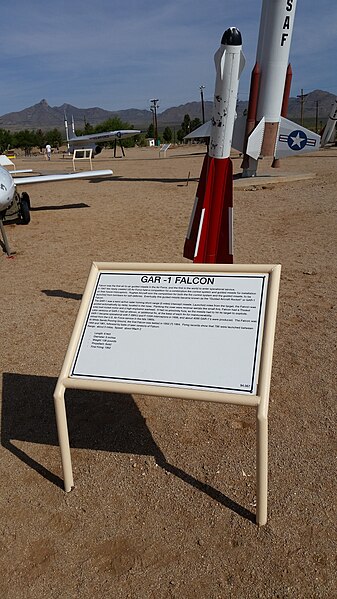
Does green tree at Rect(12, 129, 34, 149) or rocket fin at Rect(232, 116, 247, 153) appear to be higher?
rocket fin at Rect(232, 116, 247, 153)

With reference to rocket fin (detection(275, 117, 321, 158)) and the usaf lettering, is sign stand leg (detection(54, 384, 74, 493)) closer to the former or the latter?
rocket fin (detection(275, 117, 321, 158))

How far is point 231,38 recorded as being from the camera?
4.17m

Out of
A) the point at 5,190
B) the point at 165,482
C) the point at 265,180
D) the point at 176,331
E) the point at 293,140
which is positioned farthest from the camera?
the point at 265,180

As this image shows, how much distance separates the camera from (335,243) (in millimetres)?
8148

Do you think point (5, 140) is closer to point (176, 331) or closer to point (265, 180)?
point (265, 180)

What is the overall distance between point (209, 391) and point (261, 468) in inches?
20.7

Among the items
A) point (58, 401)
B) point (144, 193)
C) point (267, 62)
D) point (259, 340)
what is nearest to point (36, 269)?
point (58, 401)

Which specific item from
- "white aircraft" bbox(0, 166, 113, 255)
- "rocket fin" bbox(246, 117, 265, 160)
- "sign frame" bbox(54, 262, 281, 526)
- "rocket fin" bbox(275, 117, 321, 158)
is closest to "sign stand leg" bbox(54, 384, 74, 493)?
"sign frame" bbox(54, 262, 281, 526)

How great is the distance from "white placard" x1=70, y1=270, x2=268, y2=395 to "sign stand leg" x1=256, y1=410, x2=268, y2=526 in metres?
0.19

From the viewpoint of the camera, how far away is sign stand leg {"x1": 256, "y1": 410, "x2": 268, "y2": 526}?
2.23 metres

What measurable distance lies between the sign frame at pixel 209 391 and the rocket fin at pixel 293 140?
12889mm

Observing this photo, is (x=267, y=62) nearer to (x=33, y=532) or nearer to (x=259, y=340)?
(x=259, y=340)

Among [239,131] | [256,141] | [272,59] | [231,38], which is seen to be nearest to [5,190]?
[231,38]

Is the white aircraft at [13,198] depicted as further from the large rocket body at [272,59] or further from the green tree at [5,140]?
the green tree at [5,140]
